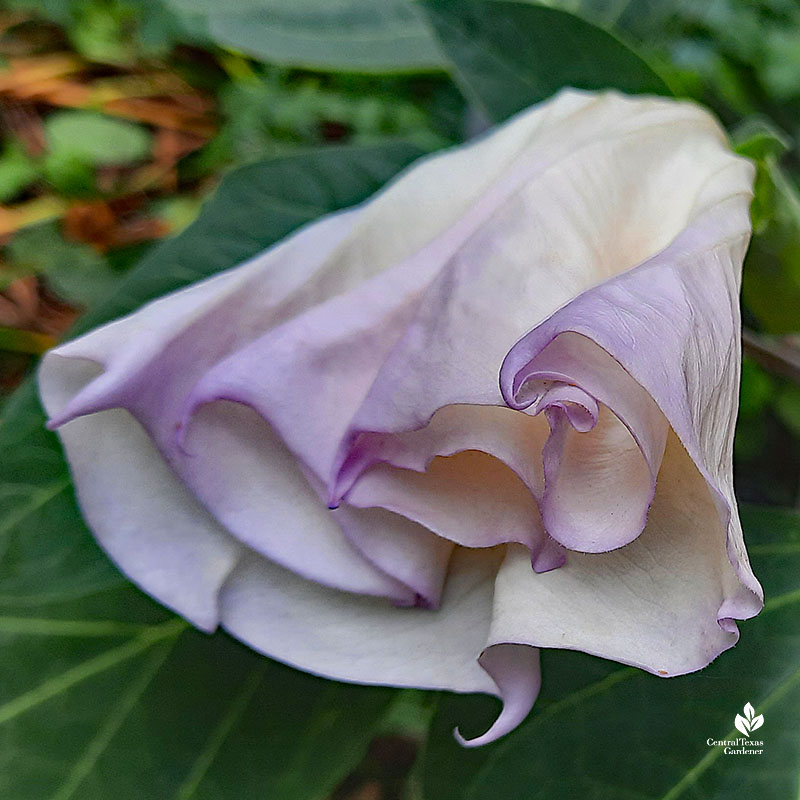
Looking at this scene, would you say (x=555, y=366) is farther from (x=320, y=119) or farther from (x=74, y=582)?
(x=320, y=119)

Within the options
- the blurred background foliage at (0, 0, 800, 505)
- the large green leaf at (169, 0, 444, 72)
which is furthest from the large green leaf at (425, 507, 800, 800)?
the large green leaf at (169, 0, 444, 72)

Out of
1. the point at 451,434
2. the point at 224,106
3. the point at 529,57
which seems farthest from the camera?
the point at 224,106

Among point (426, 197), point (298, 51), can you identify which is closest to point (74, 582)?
point (426, 197)

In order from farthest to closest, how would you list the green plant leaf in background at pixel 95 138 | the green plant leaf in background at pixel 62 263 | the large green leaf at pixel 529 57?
the green plant leaf in background at pixel 95 138, the green plant leaf in background at pixel 62 263, the large green leaf at pixel 529 57

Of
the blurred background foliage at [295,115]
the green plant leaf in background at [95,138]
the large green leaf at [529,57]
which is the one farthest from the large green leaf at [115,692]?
the green plant leaf in background at [95,138]

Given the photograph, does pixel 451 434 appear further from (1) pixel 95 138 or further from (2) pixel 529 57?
(1) pixel 95 138

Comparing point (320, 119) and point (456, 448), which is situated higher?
point (456, 448)

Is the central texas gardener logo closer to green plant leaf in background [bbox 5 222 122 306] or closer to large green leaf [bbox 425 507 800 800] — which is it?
large green leaf [bbox 425 507 800 800]

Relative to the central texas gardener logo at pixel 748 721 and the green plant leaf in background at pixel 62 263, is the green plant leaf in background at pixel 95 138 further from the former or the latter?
the central texas gardener logo at pixel 748 721

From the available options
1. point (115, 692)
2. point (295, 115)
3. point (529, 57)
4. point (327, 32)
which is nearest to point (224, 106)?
point (295, 115)
